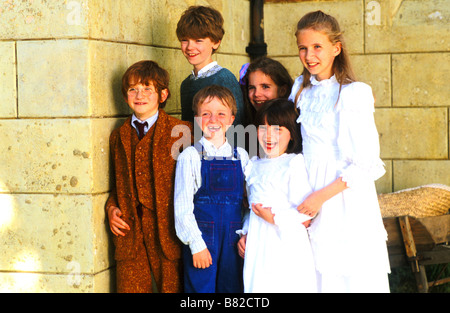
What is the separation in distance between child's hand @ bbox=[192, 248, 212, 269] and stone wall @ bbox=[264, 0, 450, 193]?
2.88m

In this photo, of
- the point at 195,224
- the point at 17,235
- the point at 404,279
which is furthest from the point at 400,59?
the point at 17,235

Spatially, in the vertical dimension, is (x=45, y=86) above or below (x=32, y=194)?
above

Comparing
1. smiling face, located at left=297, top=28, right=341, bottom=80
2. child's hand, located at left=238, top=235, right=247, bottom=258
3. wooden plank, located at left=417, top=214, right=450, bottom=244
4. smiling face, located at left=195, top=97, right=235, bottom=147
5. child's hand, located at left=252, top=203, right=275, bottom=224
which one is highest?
smiling face, located at left=297, top=28, right=341, bottom=80

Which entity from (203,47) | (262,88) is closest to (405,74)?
(262,88)

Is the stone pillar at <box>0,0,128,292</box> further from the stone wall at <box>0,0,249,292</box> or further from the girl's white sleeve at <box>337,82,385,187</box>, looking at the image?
the girl's white sleeve at <box>337,82,385,187</box>

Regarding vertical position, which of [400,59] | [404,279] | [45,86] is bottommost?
[404,279]

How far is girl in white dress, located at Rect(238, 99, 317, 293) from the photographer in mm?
3254

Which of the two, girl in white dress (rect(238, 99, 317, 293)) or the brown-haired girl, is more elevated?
the brown-haired girl

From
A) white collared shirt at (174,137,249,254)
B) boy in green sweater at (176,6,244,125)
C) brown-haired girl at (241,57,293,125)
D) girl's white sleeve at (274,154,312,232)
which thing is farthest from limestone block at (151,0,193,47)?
girl's white sleeve at (274,154,312,232)

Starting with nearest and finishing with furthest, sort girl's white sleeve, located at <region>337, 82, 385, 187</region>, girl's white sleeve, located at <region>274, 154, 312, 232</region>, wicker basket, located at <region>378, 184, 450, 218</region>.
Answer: girl's white sleeve, located at <region>337, 82, 385, 187</region>, girl's white sleeve, located at <region>274, 154, 312, 232</region>, wicker basket, located at <region>378, 184, 450, 218</region>

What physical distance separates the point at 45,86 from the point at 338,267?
5.88 feet

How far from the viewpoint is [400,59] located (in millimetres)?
5707

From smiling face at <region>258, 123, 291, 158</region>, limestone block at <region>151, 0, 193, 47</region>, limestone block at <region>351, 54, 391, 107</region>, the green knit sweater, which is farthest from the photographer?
limestone block at <region>351, 54, 391, 107</region>
